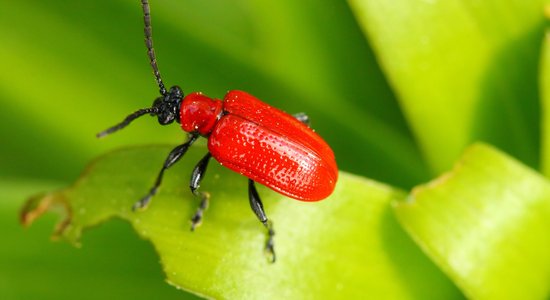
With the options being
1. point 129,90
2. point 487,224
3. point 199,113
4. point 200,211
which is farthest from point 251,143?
point 487,224

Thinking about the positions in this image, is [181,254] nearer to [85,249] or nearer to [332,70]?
[85,249]

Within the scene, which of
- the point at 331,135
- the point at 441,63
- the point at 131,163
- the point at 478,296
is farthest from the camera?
the point at 331,135

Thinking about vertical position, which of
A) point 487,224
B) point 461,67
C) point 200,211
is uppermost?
point 200,211

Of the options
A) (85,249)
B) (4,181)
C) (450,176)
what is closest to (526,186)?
(450,176)

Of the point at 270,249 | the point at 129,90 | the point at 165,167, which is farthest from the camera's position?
the point at 129,90

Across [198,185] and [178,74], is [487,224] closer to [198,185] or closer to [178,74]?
[198,185]

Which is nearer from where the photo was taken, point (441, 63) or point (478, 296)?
point (478, 296)

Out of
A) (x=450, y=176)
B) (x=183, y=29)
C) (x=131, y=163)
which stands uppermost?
(x=183, y=29)

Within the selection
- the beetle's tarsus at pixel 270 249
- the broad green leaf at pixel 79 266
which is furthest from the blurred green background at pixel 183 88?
the beetle's tarsus at pixel 270 249
